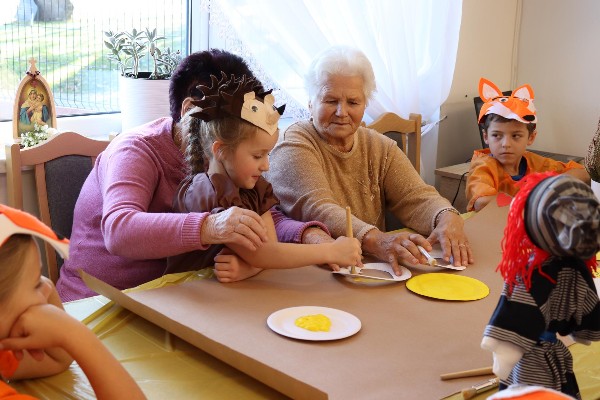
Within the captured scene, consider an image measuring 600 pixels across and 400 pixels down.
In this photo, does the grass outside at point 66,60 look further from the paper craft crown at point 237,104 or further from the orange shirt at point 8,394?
the orange shirt at point 8,394

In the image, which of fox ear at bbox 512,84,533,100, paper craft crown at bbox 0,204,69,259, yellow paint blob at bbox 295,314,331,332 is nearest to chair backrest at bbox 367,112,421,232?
fox ear at bbox 512,84,533,100

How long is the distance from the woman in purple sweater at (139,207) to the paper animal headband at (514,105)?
3.29ft

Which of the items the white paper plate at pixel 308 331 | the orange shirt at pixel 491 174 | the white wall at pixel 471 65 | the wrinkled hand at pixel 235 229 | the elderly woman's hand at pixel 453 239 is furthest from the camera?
the white wall at pixel 471 65

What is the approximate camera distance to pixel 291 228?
5.70 feet

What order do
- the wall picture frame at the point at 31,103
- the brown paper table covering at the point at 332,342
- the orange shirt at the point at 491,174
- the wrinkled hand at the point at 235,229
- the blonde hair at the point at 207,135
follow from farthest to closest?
1. the orange shirt at the point at 491,174
2. the wall picture frame at the point at 31,103
3. the blonde hair at the point at 207,135
4. the wrinkled hand at the point at 235,229
5. the brown paper table covering at the point at 332,342

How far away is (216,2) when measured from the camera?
96.3 inches

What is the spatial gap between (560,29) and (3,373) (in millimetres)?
3136

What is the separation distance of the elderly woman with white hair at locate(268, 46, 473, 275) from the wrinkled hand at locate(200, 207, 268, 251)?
0.40 metres

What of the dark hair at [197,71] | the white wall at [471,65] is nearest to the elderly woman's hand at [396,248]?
the dark hair at [197,71]

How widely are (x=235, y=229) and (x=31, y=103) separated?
1084 mm

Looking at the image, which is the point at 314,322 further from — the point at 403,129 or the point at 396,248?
the point at 403,129

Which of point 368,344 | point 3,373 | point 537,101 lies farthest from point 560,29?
point 3,373

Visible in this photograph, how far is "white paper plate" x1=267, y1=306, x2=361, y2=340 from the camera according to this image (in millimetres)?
1194

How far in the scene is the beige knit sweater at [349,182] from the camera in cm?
191
